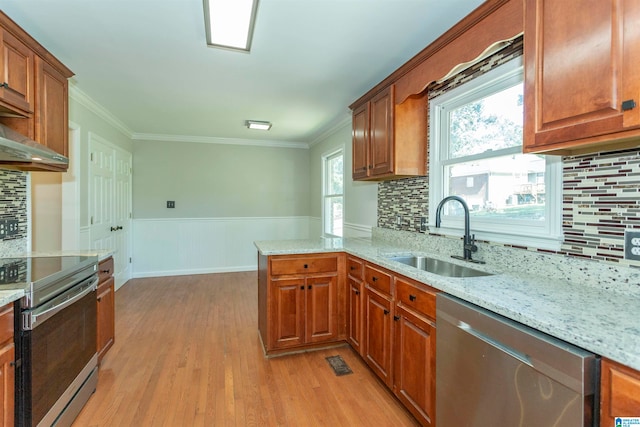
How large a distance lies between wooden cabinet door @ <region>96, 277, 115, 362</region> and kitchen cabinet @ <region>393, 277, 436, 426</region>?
82.7 inches

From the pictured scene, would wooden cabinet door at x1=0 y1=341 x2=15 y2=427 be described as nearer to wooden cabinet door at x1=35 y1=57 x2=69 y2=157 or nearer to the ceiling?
wooden cabinet door at x1=35 y1=57 x2=69 y2=157

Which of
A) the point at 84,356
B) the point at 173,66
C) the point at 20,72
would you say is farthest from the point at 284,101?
the point at 84,356

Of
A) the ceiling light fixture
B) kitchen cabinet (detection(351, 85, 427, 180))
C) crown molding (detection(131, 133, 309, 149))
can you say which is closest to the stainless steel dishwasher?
kitchen cabinet (detection(351, 85, 427, 180))

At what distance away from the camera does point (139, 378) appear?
2246mm

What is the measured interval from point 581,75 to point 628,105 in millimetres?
211

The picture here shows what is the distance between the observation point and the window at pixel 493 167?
67.4 inches

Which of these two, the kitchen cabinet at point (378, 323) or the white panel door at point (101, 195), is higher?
the white panel door at point (101, 195)

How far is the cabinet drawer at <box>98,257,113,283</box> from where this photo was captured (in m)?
2.25

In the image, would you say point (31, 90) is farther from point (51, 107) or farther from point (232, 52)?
point (232, 52)

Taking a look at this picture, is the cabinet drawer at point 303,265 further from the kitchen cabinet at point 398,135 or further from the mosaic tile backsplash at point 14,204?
the mosaic tile backsplash at point 14,204

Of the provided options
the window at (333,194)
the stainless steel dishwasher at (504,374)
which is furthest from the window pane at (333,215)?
the stainless steel dishwasher at (504,374)

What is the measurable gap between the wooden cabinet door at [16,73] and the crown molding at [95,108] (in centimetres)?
115

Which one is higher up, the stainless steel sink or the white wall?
the white wall

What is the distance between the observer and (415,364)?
1.72 meters
